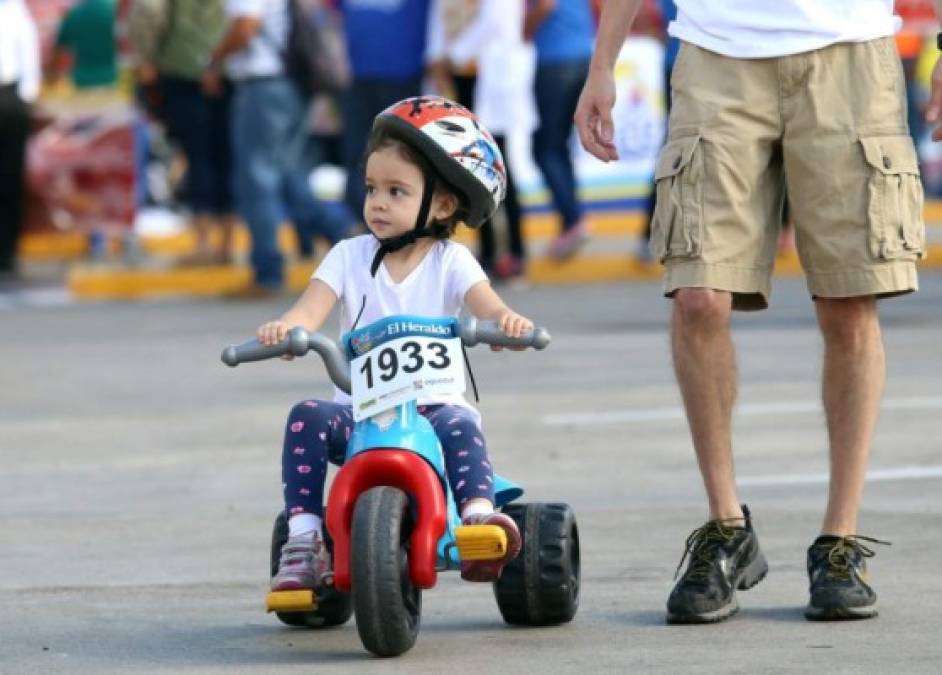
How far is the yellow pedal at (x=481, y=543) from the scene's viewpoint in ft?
18.3

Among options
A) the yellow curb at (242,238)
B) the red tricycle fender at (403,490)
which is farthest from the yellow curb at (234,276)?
the red tricycle fender at (403,490)

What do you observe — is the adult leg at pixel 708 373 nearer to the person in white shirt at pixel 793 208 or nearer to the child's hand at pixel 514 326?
the person in white shirt at pixel 793 208

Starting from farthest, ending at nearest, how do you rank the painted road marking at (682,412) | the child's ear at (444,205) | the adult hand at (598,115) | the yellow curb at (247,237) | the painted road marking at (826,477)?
the yellow curb at (247,237), the painted road marking at (682,412), the painted road marking at (826,477), the adult hand at (598,115), the child's ear at (444,205)

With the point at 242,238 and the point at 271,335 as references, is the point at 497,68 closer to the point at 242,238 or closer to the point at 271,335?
the point at 242,238

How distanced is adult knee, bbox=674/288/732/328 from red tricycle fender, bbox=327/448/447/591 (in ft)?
2.57

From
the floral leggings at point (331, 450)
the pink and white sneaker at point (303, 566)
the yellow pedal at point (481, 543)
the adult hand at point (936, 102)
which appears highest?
the adult hand at point (936, 102)

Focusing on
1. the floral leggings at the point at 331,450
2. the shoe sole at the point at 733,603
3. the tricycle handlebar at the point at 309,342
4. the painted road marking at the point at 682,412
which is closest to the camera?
the tricycle handlebar at the point at 309,342

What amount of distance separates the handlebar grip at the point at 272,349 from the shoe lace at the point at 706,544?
3.40 feet

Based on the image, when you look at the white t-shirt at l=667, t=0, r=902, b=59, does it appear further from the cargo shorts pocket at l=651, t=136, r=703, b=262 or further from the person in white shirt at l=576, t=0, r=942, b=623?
the cargo shorts pocket at l=651, t=136, r=703, b=262

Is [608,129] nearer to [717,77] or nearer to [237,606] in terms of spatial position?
[717,77]

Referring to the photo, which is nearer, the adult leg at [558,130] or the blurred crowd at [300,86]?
the blurred crowd at [300,86]

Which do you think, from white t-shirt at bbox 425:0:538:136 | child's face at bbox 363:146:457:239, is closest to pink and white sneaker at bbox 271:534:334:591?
child's face at bbox 363:146:457:239

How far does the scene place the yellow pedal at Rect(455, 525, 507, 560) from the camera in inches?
220

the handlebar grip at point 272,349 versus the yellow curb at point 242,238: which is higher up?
the handlebar grip at point 272,349
